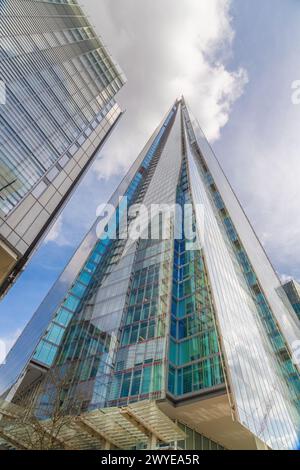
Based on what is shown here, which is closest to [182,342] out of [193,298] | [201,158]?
[193,298]

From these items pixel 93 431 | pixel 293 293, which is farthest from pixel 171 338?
pixel 293 293

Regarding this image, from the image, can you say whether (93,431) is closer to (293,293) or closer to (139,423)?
(139,423)

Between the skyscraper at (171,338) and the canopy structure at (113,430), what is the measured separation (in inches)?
102

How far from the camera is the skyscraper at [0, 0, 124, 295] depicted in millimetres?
19141

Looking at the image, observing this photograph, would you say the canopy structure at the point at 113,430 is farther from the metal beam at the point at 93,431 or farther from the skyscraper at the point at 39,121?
the skyscraper at the point at 39,121

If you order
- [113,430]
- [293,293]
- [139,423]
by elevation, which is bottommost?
[113,430]

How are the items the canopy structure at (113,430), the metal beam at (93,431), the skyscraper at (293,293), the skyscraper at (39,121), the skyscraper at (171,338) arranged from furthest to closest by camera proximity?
the skyscraper at (293,293)
the skyscraper at (171,338)
the metal beam at (93,431)
the canopy structure at (113,430)
the skyscraper at (39,121)

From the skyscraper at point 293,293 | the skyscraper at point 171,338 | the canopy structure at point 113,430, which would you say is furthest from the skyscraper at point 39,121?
the skyscraper at point 293,293

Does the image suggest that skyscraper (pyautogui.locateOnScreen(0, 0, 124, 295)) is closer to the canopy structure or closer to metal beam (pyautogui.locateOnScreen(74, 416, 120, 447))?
the canopy structure

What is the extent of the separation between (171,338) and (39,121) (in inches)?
968

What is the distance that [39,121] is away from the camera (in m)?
25.0

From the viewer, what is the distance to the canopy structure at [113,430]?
20547 mm

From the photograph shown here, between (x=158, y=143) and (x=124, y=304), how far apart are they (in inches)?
4323

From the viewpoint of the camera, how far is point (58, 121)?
27.9 m
